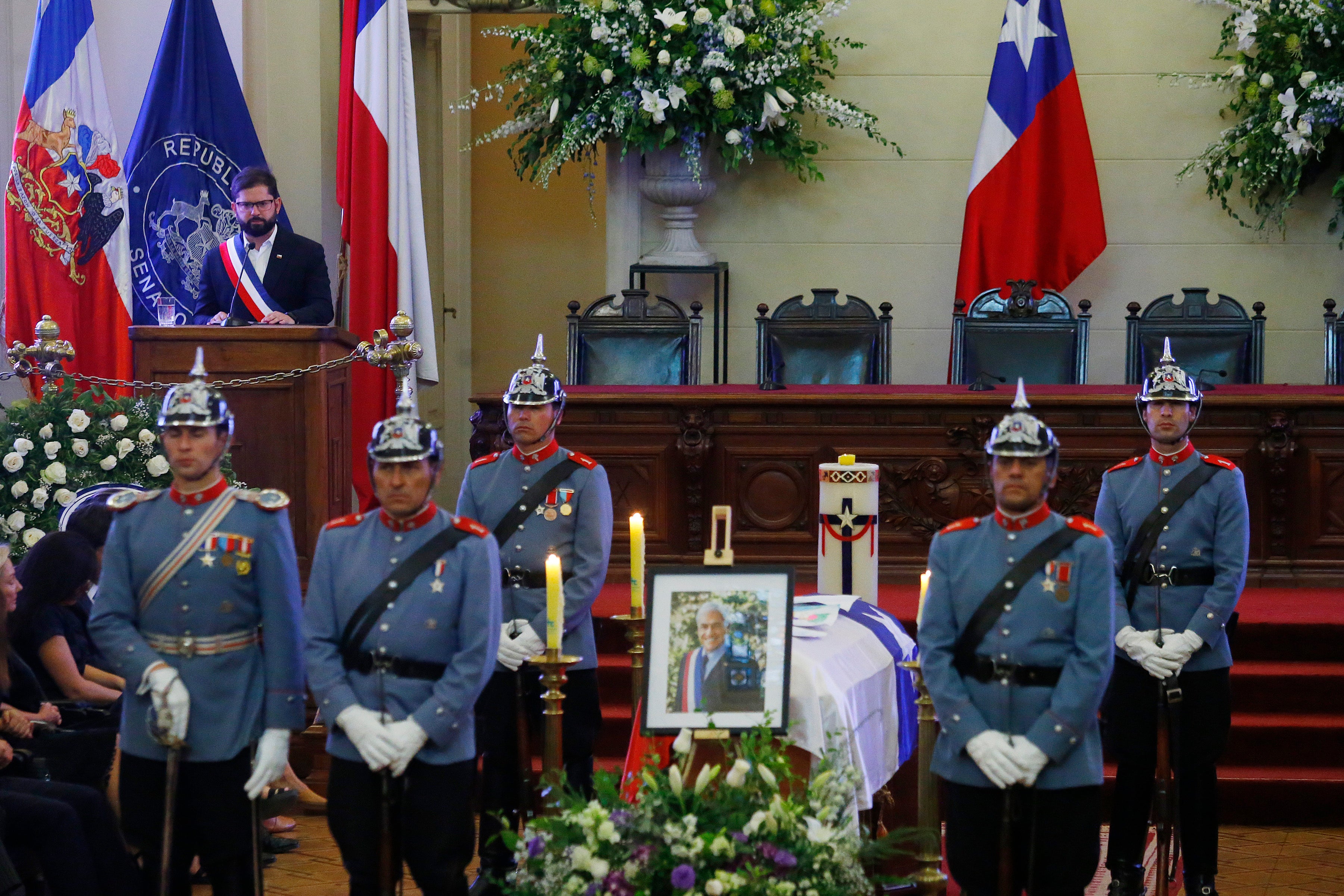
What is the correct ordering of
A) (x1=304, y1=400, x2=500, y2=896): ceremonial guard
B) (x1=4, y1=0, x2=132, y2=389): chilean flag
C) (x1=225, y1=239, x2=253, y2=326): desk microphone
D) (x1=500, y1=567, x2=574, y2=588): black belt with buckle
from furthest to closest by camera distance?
(x1=4, y1=0, x2=132, y2=389): chilean flag → (x1=225, y1=239, x2=253, y2=326): desk microphone → (x1=500, y1=567, x2=574, y2=588): black belt with buckle → (x1=304, y1=400, x2=500, y2=896): ceremonial guard

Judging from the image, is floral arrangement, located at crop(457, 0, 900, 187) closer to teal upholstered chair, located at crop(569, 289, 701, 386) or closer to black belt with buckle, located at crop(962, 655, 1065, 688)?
teal upholstered chair, located at crop(569, 289, 701, 386)

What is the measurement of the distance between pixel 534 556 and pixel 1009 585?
4.92ft

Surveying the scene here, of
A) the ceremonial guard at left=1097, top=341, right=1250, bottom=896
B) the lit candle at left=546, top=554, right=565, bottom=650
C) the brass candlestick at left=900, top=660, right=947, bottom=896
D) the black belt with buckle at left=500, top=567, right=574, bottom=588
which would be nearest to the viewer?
the lit candle at left=546, top=554, right=565, bottom=650

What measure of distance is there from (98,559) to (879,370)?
13.7ft

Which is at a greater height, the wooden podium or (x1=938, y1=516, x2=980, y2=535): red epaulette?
the wooden podium

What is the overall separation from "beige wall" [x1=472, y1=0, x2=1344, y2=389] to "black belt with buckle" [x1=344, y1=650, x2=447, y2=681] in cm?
573

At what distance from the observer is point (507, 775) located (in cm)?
424

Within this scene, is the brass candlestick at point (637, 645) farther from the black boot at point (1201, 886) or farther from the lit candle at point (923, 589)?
the black boot at point (1201, 886)

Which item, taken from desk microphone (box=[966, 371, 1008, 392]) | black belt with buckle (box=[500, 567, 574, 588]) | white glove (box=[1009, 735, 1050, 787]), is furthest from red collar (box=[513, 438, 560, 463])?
desk microphone (box=[966, 371, 1008, 392])

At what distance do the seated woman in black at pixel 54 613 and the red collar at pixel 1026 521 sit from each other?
243 cm

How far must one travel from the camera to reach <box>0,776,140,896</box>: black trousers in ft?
12.1

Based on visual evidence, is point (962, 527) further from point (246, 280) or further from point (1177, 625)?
point (246, 280)

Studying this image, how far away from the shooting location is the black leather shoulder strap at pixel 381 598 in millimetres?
3350

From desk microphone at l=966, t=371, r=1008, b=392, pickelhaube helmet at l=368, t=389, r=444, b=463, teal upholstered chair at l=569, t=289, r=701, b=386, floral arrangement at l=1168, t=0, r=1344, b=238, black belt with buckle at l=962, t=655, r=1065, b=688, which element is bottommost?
black belt with buckle at l=962, t=655, r=1065, b=688
